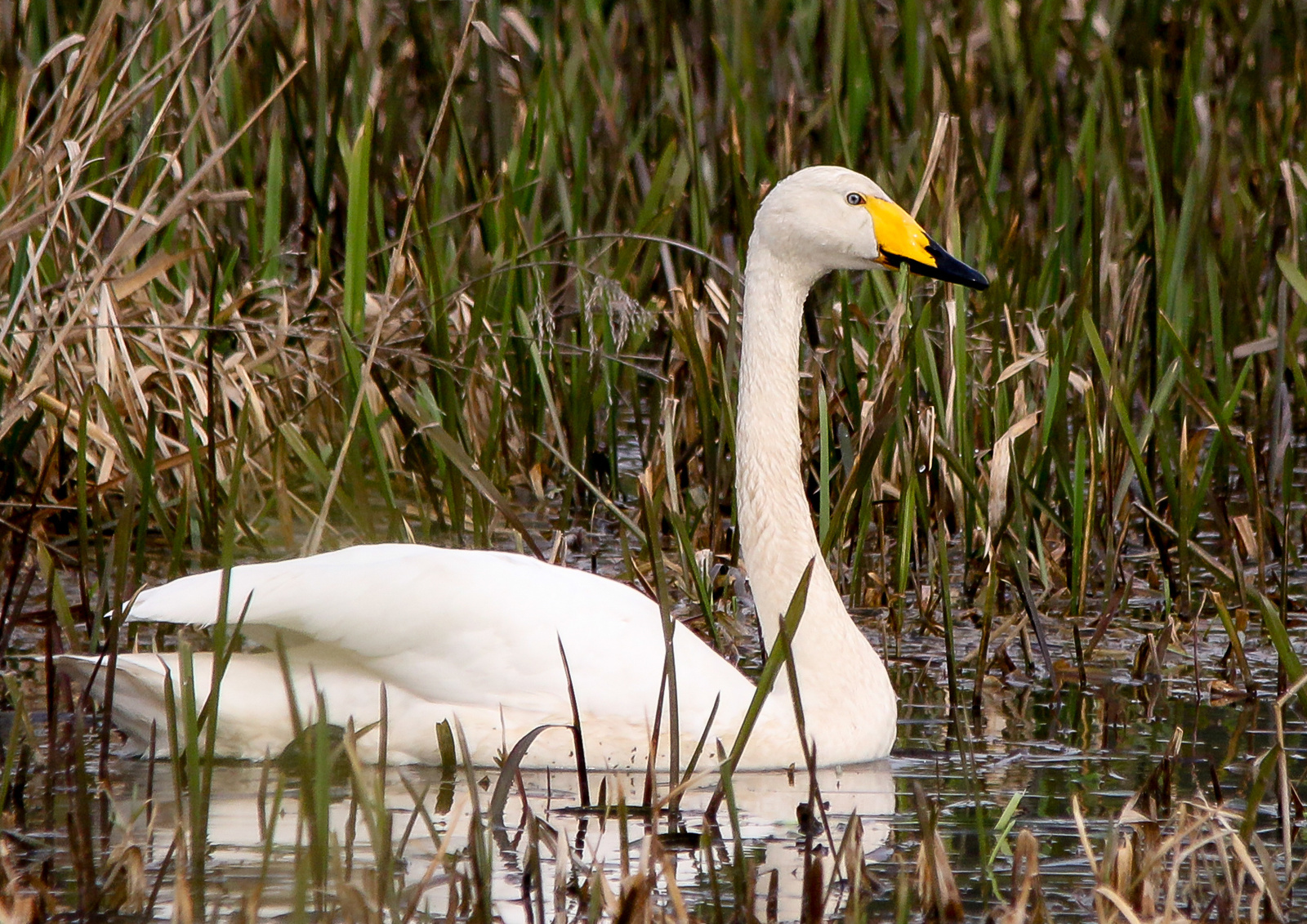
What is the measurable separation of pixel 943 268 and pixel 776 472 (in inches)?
23.7

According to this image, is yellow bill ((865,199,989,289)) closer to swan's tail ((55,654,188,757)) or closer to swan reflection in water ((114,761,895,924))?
swan reflection in water ((114,761,895,924))

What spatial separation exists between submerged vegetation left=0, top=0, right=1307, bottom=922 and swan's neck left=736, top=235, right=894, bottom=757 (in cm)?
18

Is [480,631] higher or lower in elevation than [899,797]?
higher

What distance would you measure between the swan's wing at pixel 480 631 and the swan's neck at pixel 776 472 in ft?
1.03

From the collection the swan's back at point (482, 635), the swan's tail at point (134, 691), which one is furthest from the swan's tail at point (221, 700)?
the swan's back at point (482, 635)

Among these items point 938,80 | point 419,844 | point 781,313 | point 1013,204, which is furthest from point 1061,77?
point 419,844

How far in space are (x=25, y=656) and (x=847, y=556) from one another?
6.95 ft

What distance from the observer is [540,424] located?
6461 mm

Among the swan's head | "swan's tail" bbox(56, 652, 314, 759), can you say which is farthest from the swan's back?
the swan's head

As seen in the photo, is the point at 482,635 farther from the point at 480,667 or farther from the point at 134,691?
the point at 134,691

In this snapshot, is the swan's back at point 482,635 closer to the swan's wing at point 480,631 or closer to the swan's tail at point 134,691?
the swan's wing at point 480,631

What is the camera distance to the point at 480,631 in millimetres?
4477

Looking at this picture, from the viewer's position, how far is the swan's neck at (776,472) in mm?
4742

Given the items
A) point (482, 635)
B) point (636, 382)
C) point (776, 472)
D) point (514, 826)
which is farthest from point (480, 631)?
point (636, 382)
